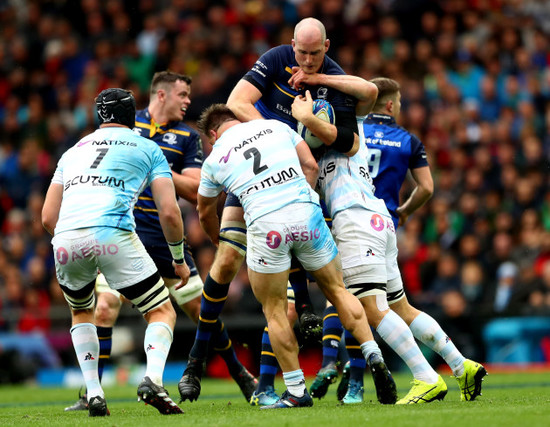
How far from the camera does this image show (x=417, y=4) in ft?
63.6

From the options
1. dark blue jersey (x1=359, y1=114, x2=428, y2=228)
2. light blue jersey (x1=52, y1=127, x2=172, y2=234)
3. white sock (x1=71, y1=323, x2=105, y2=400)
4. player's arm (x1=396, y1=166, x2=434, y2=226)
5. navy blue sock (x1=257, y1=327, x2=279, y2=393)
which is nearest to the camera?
light blue jersey (x1=52, y1=127, x2=172, y2=234)

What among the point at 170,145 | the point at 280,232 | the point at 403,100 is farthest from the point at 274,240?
Result: the point at 403,100

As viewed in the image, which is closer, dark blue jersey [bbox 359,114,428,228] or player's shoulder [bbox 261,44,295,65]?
player's shoulder [bbox 261,44,295,65]

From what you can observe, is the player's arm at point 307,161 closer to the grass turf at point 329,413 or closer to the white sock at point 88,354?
the grass turf at point 329,413

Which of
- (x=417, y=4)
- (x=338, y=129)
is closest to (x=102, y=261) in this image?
(x=338, y=129)

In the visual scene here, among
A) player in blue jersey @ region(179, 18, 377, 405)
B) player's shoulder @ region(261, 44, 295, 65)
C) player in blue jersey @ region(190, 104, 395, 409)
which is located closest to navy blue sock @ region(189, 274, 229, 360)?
player in blue jersey @ region(179, 18, 377, 405)

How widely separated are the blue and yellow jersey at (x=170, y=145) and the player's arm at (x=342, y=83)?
1.99 m

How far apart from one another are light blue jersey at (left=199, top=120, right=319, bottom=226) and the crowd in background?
7.53m

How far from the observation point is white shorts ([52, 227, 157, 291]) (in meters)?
6.83

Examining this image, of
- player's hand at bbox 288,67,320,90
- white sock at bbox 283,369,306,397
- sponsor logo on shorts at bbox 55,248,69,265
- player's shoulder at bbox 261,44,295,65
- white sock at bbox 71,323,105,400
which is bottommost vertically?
white sock at bbox 283,369,306,397

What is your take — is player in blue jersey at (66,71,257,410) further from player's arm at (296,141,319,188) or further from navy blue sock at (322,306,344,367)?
player's arm at (296,141,319,188)

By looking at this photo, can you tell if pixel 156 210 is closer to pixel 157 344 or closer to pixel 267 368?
pixel 267 368

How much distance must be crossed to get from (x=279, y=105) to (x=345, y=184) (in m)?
0.96

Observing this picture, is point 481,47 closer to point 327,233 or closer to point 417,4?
point 417,4
